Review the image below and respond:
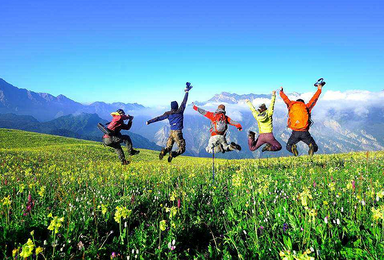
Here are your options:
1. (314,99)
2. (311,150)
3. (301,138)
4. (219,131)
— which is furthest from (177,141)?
(314,99)

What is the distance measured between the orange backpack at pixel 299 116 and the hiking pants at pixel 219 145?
3.76m

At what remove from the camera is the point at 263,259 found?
3.31 m

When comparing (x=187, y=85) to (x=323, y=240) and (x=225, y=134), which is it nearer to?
(x=225, y=134)

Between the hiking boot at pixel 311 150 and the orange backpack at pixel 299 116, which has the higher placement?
the orange backpack at pixel 299 116

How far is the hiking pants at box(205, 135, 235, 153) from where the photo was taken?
10.8m

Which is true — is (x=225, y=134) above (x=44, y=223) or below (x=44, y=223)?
above

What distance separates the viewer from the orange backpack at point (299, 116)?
1145 centimetres

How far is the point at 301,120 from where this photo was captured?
11.6m

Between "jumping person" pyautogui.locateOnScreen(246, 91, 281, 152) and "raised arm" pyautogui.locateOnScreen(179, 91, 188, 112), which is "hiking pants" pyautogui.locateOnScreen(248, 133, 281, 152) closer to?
"jumping person" pyautogui.locateOnScreen(246, 91, 281, 152)

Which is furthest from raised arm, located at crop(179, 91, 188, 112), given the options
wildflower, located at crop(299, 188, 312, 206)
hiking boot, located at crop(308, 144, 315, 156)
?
wildflower, located at crop(299, 188, 312, 206)

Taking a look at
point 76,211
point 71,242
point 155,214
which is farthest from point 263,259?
point 76,211

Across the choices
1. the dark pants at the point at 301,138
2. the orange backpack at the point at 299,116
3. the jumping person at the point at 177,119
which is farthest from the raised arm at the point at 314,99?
the jumping person at the point at 177,119

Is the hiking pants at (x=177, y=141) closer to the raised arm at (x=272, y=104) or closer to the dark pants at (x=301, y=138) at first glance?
the raised arm at (x=272, y=104)

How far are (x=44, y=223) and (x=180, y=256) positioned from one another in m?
2.95
